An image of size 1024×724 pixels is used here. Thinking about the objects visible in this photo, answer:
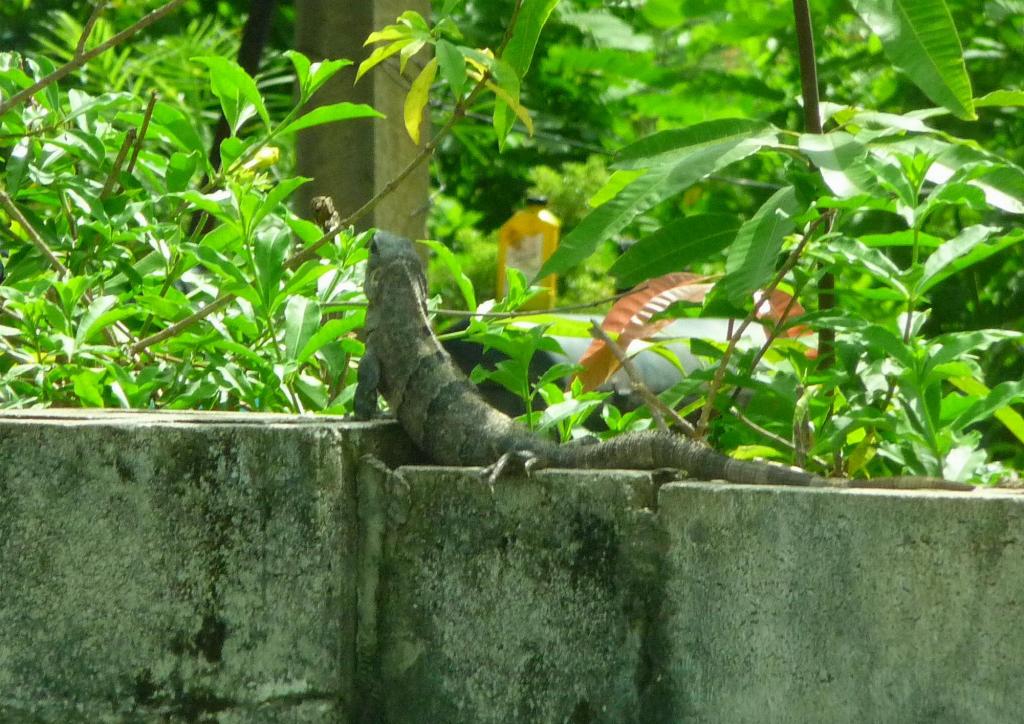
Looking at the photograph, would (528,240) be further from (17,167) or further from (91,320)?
(91,320)

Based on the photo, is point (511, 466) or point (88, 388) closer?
point (511, 466)

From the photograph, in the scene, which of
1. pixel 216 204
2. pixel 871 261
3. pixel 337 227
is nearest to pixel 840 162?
pixel 871 261

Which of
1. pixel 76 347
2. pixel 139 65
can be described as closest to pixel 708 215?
pixel 76 347

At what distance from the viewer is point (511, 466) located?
8.20 feet

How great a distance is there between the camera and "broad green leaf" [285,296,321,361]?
3230 mm

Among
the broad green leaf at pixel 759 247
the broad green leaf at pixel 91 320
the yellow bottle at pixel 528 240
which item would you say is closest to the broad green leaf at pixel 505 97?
the broad green leaf at pixel 759 247

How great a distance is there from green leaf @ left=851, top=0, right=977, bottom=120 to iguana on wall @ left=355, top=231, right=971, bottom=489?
836mm

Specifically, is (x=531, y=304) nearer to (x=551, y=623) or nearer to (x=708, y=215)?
(x=708, y=215)

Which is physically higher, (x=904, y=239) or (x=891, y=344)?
(x=904, y=239)

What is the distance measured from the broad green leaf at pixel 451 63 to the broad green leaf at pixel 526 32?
0.60ft

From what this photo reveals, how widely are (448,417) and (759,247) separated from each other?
0.85 meters

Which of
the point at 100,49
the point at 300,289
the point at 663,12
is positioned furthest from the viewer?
the point at 663,12

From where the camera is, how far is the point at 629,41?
335 inches

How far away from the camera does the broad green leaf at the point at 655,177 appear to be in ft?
8.99
